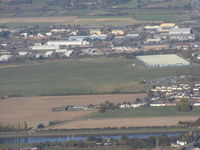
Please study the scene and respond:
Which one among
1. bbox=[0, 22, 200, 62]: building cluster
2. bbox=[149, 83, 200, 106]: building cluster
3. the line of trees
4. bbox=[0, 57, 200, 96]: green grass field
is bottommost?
bbox=[0, 22, 200, 62]: building cluster

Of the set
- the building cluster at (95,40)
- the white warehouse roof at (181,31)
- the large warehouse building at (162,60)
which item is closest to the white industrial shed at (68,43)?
the building cluster at (95,40)

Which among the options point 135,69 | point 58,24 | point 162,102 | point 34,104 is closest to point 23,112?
point 34,104

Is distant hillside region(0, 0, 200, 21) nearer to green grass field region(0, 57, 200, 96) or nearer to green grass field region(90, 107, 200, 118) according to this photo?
green grass field region(0, 57, 200, 96)

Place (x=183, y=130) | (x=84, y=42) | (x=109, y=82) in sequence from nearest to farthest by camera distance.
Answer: (x=183, y=130)
(x=109, y=82)
(x=84, y=42)

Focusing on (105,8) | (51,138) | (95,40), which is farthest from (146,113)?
(105,8)

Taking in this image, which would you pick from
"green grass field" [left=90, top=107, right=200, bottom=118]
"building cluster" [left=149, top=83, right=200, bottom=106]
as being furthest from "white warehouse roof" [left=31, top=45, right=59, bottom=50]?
"green grass field" [left=90, top=107, right=200, bottom=118]

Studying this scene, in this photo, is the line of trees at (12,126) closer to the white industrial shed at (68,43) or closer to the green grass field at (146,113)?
the green grass field at (146,113)

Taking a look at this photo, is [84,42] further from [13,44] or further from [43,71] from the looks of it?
[43,71]
